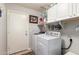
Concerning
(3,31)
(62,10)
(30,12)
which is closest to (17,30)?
(3,31)

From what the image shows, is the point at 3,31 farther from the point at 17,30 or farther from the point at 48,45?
the point at 48,45

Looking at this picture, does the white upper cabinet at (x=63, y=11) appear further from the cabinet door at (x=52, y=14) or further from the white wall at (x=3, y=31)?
the white wall at (x=3, y=31)

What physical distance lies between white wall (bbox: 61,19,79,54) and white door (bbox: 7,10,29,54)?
0.70m

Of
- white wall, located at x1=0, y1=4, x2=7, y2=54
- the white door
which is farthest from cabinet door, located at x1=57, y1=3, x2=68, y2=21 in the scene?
white wall, located at x1=0, y1=4, x2=7, y2=54

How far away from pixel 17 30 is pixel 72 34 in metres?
0.95

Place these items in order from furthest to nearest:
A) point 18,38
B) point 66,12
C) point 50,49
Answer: point 18,38 < point 50,49 < point 66,12

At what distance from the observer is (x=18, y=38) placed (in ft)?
4.51

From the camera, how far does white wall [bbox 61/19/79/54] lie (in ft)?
4.07

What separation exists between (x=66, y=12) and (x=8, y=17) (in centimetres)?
94

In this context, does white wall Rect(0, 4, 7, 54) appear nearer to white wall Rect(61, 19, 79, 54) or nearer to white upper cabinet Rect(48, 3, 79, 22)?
white upper cabinet Rect(48, 3, 79, 22)

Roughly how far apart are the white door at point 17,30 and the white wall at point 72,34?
0.70m

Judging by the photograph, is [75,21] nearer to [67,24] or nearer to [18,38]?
[67,24]

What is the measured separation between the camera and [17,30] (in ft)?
4.49

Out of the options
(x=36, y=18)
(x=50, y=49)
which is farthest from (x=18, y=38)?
(x=50, y=49)
